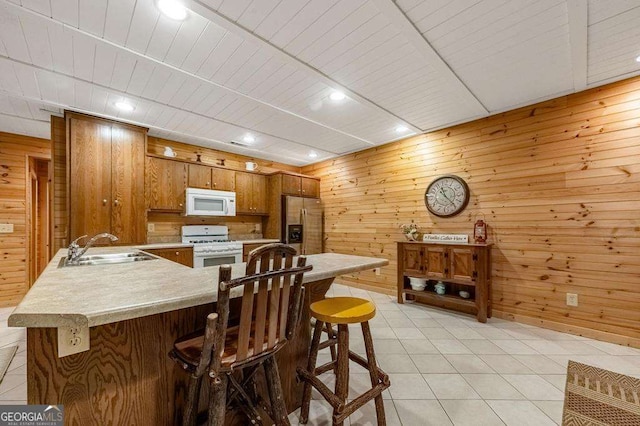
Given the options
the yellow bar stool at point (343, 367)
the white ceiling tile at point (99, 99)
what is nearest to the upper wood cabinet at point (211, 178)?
the white ceiling tile at point (99, 99)

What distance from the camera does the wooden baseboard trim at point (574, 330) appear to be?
101 inches

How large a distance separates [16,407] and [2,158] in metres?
4.61

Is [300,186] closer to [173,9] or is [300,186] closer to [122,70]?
[122,70]

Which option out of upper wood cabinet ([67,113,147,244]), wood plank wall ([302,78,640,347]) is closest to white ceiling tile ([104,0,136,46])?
upper wood cabinet ([67,113,147,244])

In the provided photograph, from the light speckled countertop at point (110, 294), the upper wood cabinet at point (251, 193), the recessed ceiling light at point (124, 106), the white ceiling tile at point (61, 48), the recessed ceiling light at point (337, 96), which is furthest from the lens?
the upper wood cabinet at point (251, 193)

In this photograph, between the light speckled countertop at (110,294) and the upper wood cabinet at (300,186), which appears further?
the upper wood cabinet at (300,186)

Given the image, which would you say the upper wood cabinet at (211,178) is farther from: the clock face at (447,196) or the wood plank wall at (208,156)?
the clock face at (447,196)

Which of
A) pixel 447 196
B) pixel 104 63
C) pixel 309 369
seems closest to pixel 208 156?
pixel 104 63

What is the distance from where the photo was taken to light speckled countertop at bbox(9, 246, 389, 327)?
84 cm

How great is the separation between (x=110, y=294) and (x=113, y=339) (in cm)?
21

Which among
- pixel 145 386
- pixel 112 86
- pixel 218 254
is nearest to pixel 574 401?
pixel 145 386

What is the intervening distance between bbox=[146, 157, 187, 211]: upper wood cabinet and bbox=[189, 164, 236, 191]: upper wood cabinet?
0.14 m

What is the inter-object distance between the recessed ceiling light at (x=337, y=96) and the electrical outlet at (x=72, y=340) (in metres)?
2.70

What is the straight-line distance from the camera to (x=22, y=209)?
3.83 meters
